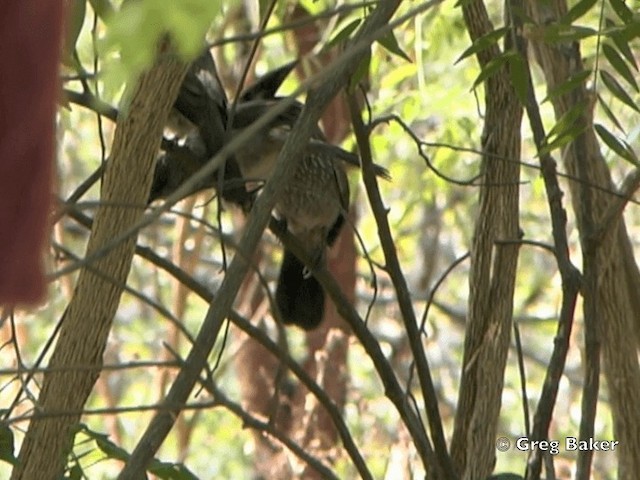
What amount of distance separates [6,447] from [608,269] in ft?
3.00

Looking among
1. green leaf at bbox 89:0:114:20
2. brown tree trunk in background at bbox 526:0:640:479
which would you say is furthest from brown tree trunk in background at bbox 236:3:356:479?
green leaf at bbox 89:0:114:20

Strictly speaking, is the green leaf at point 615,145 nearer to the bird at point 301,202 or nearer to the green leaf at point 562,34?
the green leaf at point 562,34

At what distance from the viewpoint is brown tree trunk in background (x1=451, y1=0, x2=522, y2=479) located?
6.11 ft

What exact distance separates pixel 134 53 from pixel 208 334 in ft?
2.36

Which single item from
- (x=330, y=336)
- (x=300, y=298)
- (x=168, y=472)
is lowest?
(x=168, y=472)

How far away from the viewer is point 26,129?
86 cm

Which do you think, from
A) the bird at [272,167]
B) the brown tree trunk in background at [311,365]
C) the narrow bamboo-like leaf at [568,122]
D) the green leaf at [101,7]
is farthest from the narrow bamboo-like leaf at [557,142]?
the brown tree trunk in background at [311,365]

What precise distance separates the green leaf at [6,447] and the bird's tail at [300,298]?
191 cm

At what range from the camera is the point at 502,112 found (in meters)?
2.00

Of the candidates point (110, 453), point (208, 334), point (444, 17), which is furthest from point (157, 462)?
point (444, 17)

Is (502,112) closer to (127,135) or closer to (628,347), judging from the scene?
(628,347)

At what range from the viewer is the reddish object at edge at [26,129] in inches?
33.2

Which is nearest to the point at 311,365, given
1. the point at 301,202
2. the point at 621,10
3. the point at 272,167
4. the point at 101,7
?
the point at 301,202

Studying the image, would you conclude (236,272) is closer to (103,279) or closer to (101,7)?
(103,279)
